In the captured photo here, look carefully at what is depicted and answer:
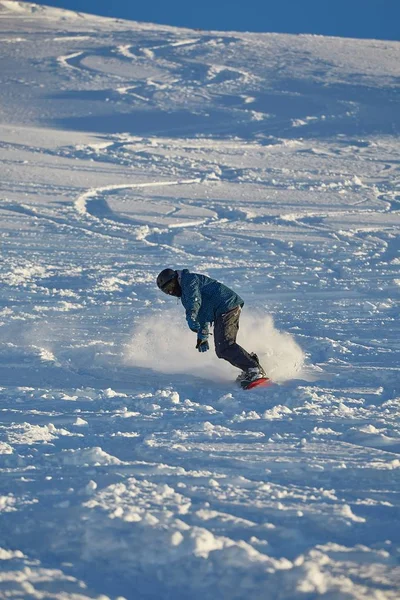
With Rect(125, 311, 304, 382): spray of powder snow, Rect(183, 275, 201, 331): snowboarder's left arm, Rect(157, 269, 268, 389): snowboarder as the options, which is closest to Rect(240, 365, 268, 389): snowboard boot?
Rect(157, 269, 268, 389): snowboarder

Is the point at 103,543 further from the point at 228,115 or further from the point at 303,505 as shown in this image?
the point at 228,115

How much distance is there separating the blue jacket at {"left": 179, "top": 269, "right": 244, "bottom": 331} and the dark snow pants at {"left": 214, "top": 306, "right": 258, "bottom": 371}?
58mm

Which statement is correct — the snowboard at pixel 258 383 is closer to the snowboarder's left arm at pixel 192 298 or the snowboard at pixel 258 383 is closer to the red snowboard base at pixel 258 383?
the red snowboard base at pixel 258 383

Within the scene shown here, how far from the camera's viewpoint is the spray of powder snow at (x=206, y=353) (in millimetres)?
7070

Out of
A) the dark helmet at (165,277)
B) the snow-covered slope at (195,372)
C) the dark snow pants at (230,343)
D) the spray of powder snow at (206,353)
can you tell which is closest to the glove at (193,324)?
the dark snow pants at (230,343)

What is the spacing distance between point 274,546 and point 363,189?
588 inches

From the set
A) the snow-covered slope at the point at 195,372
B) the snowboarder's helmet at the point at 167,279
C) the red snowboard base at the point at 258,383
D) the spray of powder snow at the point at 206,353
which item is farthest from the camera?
the spray of powder snow at the point at 206,353

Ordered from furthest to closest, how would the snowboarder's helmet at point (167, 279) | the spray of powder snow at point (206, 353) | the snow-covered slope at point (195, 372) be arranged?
the spray of powder snow at point (206, 353)
the snowboarder's helmet at point (167, 279)
the snow-covered slope at point (195, 372)

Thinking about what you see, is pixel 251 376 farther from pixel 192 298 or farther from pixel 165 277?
pixel 165 277

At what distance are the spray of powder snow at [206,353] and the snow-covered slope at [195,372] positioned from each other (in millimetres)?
28

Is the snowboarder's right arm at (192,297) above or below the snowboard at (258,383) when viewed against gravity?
above

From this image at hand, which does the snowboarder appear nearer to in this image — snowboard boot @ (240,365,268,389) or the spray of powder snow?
snowboard boot @ (240,365,268,389)

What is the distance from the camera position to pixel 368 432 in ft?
17.9

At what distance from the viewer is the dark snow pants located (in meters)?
6.55
